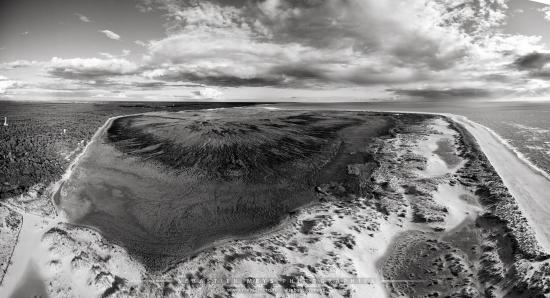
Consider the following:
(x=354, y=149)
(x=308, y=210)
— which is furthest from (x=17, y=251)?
(x=354, y=149)

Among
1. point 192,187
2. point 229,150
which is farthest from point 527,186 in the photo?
point 229,150

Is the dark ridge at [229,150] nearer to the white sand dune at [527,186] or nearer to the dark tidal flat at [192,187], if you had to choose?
the dark tidal flat at [192,187]

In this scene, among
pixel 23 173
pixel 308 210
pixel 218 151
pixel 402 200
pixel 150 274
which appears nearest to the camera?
pixel 150 274

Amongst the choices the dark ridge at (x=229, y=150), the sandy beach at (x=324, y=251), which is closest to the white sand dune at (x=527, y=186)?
the sandy beach at (x=324, y=251)

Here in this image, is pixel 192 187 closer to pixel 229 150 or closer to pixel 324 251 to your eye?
pixel 229 150

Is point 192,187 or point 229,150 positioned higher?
point 229,150

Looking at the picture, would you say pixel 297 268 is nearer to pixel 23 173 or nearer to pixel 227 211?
pixel 227 211

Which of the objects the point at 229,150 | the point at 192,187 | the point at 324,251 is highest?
the point at 229,150
